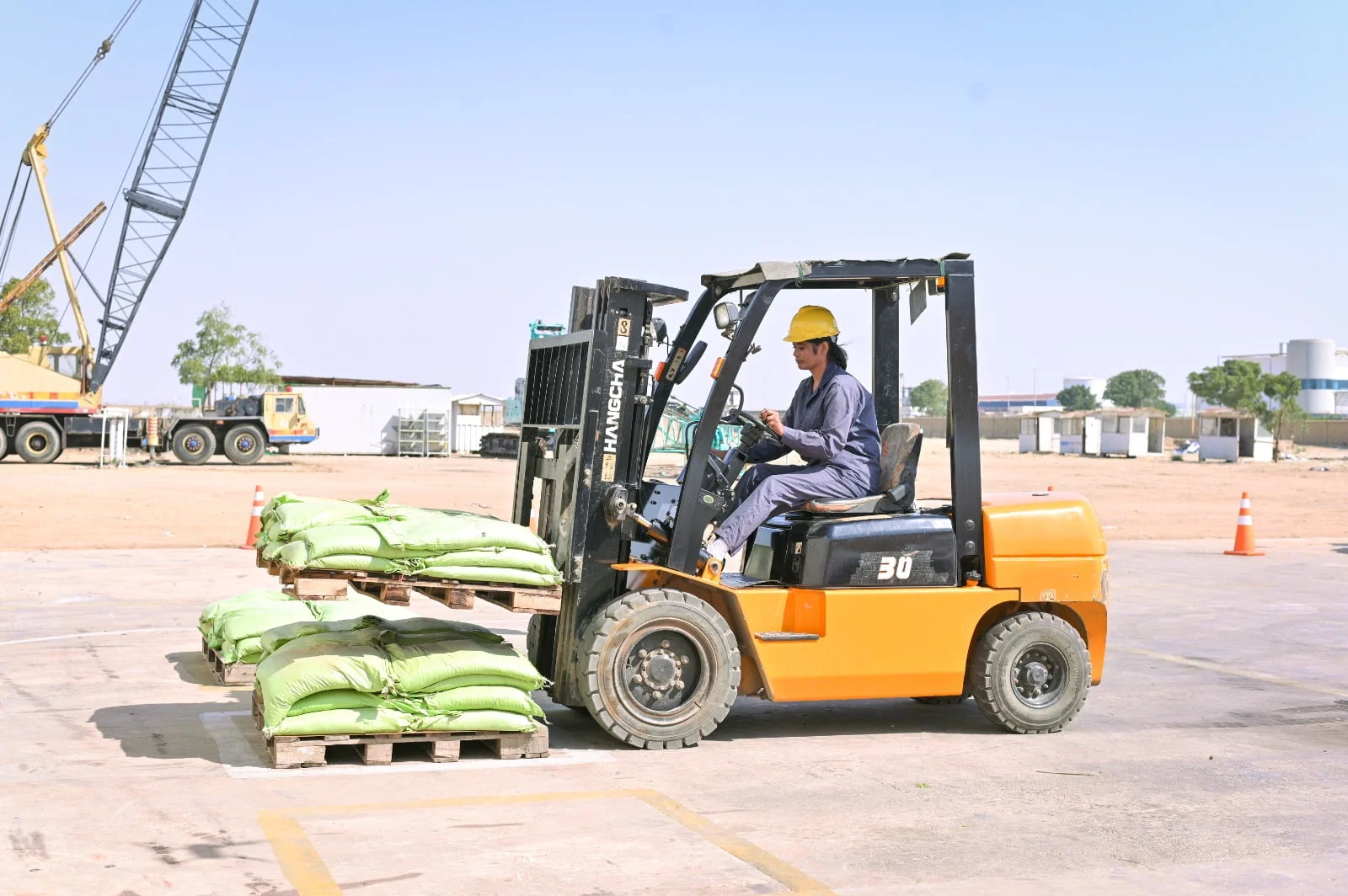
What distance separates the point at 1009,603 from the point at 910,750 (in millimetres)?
1157

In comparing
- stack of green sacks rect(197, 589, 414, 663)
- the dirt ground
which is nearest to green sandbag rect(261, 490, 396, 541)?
stack of green sacks rect(197, 589, 414, 663)

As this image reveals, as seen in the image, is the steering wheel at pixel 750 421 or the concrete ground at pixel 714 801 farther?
the steering wheel at pixel 750 421

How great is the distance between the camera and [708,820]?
235 inches

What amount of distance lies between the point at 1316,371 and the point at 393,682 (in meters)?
148

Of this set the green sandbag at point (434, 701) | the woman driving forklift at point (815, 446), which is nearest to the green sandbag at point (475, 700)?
the green sandbag at point (434, 701)

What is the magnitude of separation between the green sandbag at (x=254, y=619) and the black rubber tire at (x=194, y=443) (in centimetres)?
3577

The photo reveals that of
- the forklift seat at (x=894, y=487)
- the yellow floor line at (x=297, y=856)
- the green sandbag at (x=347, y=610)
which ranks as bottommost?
the yellow floor line at (x=297, y=856)

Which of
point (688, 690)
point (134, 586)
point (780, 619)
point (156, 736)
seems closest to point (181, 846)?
point (156, 736)

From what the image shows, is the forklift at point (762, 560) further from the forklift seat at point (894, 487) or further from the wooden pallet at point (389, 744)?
the wooden pallet at point (389, 744)

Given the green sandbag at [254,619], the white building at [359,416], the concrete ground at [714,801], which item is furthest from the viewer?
the white building at [359,416]

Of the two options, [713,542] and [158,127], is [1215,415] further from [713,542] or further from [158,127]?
[713,542]

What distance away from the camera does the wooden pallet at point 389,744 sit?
667 centimetres

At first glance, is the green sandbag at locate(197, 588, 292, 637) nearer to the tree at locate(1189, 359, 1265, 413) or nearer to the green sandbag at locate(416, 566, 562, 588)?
the green sandbag at locate(416, 566, 562, 588)

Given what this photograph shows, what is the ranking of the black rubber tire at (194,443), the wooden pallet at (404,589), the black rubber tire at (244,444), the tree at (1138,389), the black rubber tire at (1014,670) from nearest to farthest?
the wooden pallet at (404,589) → the black rubber tire at (1014,670) → the black rubber tire at (194,443) → the black rubber tire at (244,444) → the tree at (1138,389)
